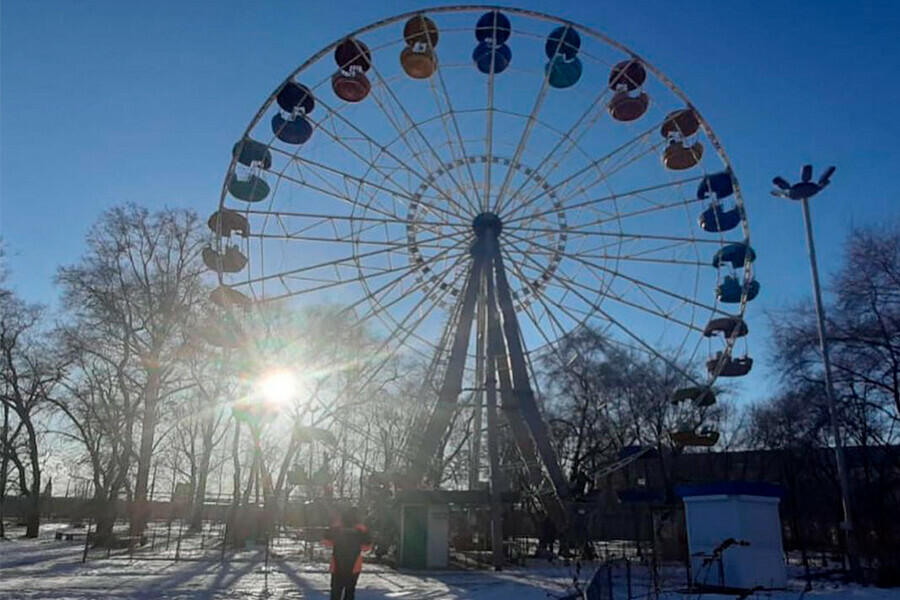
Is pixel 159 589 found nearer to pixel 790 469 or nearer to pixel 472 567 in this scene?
pixel 472 567

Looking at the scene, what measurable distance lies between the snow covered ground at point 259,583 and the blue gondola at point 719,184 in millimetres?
→ 10015

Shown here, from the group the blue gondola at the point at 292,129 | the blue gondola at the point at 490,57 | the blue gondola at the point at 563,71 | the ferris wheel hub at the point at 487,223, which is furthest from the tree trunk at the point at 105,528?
the blue gondola at the point at 563,71

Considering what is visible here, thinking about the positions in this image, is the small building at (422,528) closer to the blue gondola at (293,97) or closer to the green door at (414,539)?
the green door at (414,539)

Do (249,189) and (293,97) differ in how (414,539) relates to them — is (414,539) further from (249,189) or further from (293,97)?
(293,97)

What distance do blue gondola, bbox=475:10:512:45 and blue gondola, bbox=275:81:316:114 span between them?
469 centimetres

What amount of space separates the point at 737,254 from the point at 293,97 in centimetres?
1247

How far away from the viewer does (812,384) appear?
28312 millimetres

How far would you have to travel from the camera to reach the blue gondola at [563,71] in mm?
18344

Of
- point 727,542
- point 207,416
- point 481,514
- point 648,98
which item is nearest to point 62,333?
point 207,416

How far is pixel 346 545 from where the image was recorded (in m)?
9.31

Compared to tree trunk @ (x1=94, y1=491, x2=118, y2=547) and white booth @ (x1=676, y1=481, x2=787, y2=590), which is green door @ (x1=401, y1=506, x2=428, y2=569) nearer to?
white booth @ (x1=676, y1=481, x2=787, y2=590)

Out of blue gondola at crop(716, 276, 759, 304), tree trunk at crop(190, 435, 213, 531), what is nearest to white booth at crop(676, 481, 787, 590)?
blue gondola at crop(716, 276, 759, 304)

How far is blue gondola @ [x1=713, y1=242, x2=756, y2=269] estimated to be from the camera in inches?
781

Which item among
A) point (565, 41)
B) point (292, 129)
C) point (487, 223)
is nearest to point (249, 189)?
point (292, 129)
